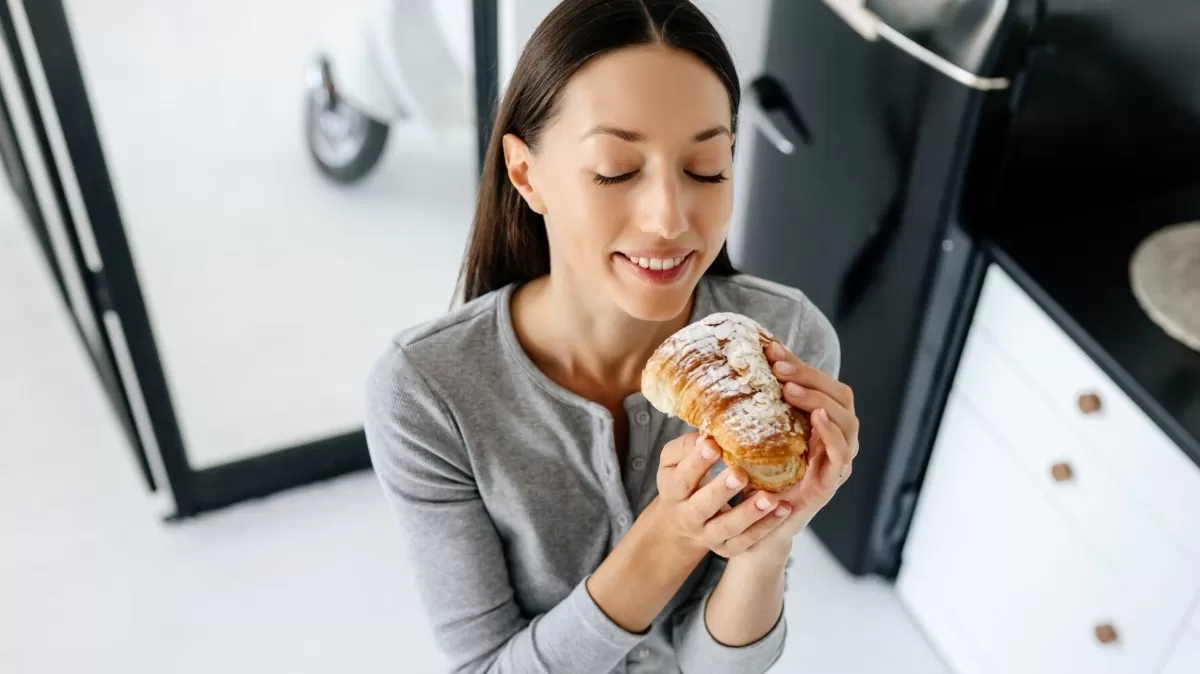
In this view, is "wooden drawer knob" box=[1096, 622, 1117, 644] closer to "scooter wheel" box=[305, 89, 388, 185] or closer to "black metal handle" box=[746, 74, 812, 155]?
"black metal handle" box=[746, 74, 812, 155]

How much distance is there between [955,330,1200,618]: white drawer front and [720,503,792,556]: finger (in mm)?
729

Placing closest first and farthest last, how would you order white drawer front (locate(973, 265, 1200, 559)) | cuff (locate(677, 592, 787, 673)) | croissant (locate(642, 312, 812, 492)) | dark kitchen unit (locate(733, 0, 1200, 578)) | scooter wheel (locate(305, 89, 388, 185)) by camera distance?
croissant (locate(642, 312, 812, 492)), cuff (locate(677, 592, 787, 673)), white drawer front (locate(973, 265, 1200, 559)), dark kitchen unit (locate(733, 0, 1200, 578)), scooter wheel (locate(305, 89, 388, 185))

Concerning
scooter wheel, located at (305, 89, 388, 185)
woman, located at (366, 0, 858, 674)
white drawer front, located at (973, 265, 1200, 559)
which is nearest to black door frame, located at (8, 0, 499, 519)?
scooter wheel, located at (305, 89, 388, 185)

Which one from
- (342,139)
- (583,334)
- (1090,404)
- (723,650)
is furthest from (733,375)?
(342,139)

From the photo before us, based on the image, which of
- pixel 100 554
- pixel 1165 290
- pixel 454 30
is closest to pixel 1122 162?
pixel 1165 290

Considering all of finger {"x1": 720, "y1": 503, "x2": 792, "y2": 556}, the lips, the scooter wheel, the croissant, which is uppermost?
the lips

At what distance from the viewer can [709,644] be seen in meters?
1.08

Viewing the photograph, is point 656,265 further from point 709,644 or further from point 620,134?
point 709,644

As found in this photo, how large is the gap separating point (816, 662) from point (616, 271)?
1276 millimetres

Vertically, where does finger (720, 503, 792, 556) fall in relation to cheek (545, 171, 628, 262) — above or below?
below

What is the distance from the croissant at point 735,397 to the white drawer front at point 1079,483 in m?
0.78

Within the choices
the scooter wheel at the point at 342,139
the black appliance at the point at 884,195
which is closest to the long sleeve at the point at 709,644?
the black appliance at the point at 884,195

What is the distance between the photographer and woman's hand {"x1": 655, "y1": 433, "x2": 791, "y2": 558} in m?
0.83

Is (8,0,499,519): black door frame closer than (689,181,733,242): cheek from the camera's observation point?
No
